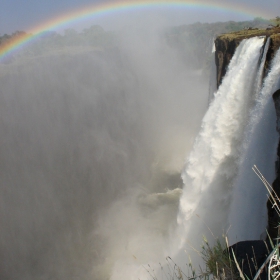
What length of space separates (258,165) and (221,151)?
1907 millimetres

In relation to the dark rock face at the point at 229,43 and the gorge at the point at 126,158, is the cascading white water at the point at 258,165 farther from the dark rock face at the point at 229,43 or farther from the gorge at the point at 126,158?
the dark rock face at the point at 229,43

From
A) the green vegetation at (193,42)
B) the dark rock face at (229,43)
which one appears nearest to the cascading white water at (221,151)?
the dark rock face at (229,43)

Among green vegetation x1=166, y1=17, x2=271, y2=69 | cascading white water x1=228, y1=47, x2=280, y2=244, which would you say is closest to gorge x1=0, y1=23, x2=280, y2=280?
cascading white water x1=228, y1=47, x2=280, y2=244

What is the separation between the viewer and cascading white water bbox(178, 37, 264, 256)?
21.6ft

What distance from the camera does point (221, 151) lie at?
6.98 m

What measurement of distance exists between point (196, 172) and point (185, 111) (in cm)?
1447

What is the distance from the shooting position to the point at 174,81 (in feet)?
91.7

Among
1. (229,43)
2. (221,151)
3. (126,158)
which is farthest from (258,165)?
(126,158)

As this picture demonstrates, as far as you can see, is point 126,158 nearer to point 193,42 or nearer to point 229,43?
point 229,43

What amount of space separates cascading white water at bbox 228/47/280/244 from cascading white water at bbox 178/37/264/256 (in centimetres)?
94

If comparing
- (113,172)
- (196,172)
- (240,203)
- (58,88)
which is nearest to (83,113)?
(58,88)

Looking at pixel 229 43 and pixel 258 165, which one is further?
pixel 229 43

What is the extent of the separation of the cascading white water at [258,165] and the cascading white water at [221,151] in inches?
36.9

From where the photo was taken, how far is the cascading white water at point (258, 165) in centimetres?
492
